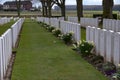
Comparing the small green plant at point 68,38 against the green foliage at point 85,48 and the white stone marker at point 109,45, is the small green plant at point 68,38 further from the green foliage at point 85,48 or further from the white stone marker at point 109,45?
the white stone marker at point 109,45

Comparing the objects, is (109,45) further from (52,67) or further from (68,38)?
(68,38)

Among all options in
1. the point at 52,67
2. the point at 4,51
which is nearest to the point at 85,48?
the point at 52,67

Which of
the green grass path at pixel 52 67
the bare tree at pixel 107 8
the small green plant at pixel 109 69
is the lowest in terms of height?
the green grass path at pixel 52 67

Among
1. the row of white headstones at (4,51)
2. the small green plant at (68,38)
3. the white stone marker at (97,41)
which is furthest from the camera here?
the small green plant at (68,38)

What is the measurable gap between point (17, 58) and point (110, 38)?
3.31m

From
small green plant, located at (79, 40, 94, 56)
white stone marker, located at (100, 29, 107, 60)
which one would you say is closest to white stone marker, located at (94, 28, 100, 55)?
small green plant, located at (79, 40, 94, 56)

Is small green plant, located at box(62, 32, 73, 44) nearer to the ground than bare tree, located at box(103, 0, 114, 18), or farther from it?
nearer to the ground

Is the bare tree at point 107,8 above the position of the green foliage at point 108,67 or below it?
above

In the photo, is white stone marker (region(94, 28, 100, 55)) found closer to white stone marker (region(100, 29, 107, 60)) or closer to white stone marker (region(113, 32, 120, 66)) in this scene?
white stone marker (region(100, 29, 107, 60))

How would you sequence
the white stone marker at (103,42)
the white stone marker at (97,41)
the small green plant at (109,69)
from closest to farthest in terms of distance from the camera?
1. the small green plant at (109,69)
2. the white stone marker at (103,42)
3. the white stone marker at (97,41)

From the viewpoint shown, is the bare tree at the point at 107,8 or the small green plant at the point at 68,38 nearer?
the small green plant at the point at 68,38

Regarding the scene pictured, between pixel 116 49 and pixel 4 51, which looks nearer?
pixel 116 49

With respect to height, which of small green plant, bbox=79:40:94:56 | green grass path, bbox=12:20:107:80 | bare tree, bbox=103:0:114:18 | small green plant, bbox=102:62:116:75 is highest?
bare tree, bbox=103:0:114:18

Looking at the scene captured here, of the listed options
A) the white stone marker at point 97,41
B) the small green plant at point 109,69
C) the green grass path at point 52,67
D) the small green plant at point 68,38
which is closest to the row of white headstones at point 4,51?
the green grass path at point 52,67
